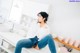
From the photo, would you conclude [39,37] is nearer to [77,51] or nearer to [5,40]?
[77,51]

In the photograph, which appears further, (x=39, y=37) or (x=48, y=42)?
(x=39, y=37)

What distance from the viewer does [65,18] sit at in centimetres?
206

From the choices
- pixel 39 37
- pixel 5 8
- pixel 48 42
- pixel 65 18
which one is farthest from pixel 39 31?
pixel 5 8

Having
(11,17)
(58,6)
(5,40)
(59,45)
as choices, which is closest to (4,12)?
(11,17)

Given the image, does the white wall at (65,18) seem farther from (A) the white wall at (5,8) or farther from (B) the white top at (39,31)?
(A) the white wall at (5,8)

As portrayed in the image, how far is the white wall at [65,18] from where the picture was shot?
1.93 m

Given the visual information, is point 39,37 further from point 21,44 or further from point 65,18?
point 65,18

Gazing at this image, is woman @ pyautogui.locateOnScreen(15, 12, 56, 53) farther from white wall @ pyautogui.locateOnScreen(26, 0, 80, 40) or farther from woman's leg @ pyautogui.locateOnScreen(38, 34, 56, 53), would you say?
white wall @ pyautogui.locateOnScreen(26, 0, 80, 40)

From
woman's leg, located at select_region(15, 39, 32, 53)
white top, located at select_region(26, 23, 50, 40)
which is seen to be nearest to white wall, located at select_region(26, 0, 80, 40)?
white top, located at select_region(26, 23, 50, 40)

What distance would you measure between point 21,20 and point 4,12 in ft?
1.86

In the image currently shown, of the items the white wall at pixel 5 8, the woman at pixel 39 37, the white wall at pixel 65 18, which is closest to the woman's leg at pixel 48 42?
the woman at pixel 39 37

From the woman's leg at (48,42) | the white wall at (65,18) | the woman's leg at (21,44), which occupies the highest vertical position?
the white wall at (65,18)

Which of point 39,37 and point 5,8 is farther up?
point 5,8

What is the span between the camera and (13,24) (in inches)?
107
